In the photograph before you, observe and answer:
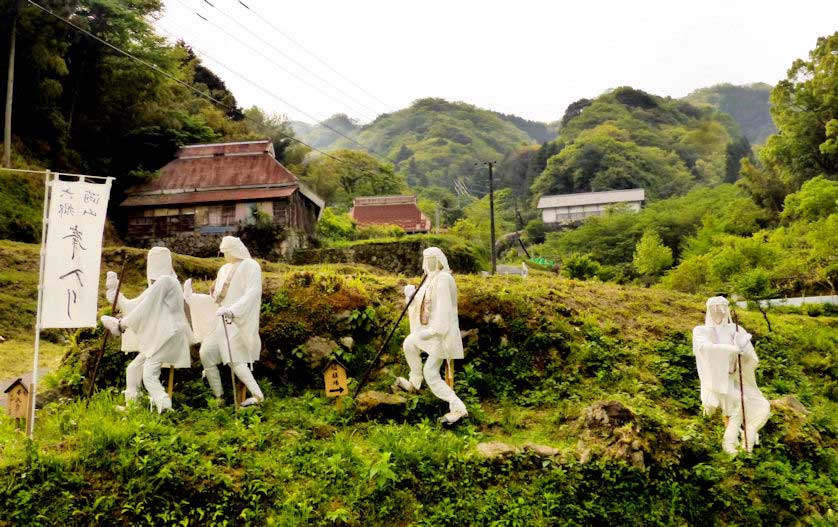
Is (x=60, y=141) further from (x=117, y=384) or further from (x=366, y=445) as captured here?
(x=366, y=445)

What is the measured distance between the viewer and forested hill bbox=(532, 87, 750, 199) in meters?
64.0

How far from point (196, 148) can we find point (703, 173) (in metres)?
55.5

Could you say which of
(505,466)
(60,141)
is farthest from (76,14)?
(505,466)

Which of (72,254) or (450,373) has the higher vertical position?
(72,254)

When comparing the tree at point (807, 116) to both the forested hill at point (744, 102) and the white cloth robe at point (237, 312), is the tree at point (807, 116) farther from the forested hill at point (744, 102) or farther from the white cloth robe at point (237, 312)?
the forested hill at point (744, 102)

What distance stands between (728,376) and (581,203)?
5232cm

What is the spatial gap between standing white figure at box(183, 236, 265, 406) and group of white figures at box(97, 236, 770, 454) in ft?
0.04

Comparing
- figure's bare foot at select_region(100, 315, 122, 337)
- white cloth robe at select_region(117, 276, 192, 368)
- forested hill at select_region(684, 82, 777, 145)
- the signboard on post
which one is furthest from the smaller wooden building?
forested hill at select_region(684, 82, 777, 145)

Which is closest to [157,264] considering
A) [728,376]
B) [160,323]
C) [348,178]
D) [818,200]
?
[160,323]

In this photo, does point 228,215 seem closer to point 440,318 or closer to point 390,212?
point 440,318

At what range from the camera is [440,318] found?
9.14m

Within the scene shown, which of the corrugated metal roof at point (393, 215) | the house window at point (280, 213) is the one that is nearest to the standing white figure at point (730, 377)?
the house window at point (280, 213)

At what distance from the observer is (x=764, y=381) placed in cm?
1210

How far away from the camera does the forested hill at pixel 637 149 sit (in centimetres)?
6397
